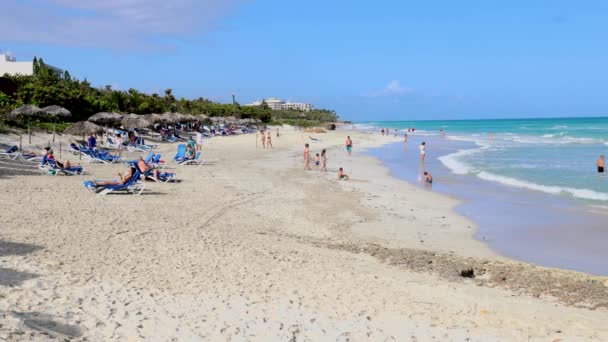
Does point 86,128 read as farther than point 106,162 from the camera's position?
Yes

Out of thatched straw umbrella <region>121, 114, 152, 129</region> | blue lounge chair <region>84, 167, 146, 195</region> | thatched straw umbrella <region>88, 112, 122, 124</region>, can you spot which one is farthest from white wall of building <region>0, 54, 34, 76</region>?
blue lounge chair <region>84, 167, 146, 195</region>

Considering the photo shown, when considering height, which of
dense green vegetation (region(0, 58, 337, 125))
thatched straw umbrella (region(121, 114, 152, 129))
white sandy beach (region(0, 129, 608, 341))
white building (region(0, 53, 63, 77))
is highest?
white building (region(0, 53, 63, 77))

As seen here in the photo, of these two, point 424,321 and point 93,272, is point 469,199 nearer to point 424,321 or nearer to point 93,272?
point 424,321

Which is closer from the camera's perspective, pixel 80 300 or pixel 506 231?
pixel 80 300

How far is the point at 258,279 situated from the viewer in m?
6.05

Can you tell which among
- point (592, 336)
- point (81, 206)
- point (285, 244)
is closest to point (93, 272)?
point (285, 244)

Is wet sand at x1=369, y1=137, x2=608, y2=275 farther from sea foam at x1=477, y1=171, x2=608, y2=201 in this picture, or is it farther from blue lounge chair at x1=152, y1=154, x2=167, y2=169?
blue lounge chair at x1=152, y1=154, x2=167, y2=169

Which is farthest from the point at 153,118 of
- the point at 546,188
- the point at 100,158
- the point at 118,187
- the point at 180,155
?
the point at 546,188

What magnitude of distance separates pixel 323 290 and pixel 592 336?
2618mm

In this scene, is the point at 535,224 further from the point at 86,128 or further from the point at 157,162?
the point at 86,128

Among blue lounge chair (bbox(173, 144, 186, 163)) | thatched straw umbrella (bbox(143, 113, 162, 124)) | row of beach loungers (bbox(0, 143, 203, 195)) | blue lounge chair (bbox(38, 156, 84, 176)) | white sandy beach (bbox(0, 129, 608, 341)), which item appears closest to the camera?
white sandy beach (bbox(0, 129, 608, 341))

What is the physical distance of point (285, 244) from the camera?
8.05 metres

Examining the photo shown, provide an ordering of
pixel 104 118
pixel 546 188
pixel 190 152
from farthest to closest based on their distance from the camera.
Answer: pixel 104 118, pixel 190 152, pixel 546 188

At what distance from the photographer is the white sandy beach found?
464cm
